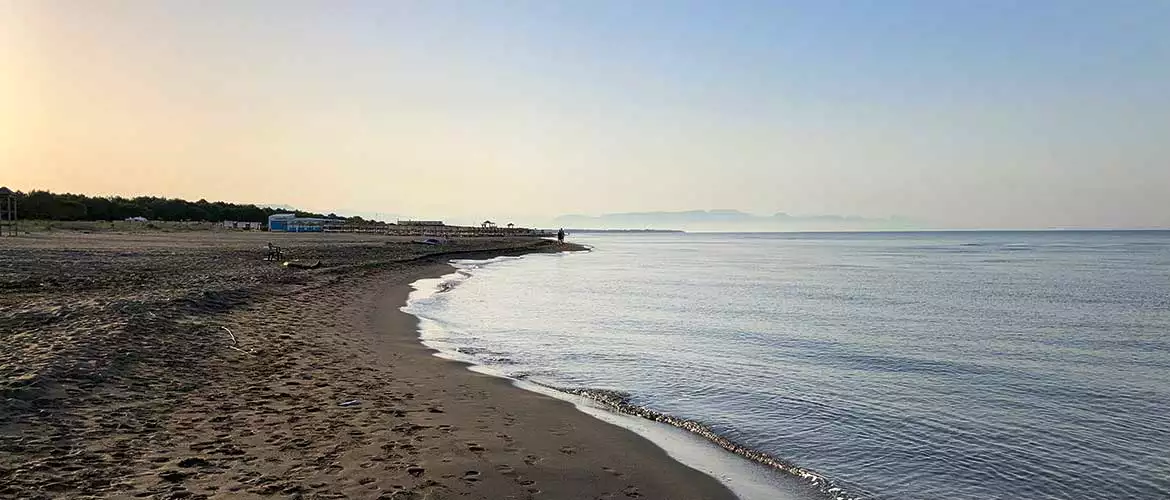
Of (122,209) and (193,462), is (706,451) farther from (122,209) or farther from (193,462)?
(122,209)

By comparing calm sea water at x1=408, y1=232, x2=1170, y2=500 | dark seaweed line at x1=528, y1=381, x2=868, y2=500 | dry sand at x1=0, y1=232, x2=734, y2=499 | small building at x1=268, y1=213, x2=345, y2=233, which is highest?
small building at x1=268, y1=213, x2=345, y2=233

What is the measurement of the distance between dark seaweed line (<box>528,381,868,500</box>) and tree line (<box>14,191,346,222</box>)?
238 ft

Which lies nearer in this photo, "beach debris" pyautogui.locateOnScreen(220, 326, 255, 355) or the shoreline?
the shoreline

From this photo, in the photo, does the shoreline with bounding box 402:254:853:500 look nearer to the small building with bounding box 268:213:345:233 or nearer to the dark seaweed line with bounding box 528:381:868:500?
the dark seaweed line with bounding box 528:381:868:500

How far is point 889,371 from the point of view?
11.8m

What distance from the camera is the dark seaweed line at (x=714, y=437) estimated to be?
624 cm

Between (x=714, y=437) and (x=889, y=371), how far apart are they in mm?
5543

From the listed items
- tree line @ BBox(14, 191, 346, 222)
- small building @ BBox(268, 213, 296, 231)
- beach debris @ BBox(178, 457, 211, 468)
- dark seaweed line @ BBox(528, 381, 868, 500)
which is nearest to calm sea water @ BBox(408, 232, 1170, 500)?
dark seaweed line @ BBox(528, 381, 868, 500)

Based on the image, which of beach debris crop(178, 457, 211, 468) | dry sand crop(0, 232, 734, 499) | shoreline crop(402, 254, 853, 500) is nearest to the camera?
dry sand crop(0, 232, 734, 499)

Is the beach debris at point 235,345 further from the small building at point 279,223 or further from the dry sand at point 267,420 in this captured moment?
the small building at point 279,223

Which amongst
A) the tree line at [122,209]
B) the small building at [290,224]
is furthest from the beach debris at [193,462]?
the small building at [290,224]

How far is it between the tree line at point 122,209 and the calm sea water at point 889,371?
67351mm

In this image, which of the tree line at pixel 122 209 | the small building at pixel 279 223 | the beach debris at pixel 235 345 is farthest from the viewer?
the small building at pixel 279 223

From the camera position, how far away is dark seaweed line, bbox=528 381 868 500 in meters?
6.24
